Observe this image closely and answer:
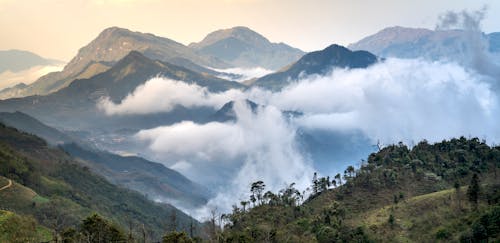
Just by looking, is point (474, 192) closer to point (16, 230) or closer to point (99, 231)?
point (99, 231)

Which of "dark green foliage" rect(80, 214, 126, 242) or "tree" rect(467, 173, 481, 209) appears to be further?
"dark green foliage" rect(80, 214, 126, 242)

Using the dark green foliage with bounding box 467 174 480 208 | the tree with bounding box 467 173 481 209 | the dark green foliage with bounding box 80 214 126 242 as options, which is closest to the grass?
the tree with bounding box 467 173 481 209

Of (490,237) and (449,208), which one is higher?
(449,208)

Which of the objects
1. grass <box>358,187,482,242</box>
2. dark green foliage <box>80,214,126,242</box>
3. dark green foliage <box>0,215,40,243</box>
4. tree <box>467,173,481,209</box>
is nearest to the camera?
dark green foliage <box>0,215,40,243</box>

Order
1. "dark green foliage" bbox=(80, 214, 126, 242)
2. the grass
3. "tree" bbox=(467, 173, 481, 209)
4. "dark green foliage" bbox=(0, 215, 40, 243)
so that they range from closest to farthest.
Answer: "dark green foliage" bbox=(0, 215, 40, 243)
"tree" bbox=(467, 173, 481, 209)
the grass
"dark green foliage" bbox=(80, 214, 126, 242)

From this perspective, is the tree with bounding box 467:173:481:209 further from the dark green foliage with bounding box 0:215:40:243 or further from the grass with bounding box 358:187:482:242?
the dark green foliage with bounding box 0:215:40:243

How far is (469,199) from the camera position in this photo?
162750 mm

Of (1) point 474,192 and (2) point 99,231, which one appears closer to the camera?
(1) point 474,192

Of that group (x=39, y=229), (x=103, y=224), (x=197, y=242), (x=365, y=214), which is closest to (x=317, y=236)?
(x=365, y=214)

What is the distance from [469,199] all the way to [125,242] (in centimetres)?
11499

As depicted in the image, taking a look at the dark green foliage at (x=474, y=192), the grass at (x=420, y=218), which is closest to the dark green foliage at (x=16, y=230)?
the grass at (x=420, y=218)

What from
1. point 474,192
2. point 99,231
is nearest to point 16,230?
point 99,231

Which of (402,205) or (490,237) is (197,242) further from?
(490,237)

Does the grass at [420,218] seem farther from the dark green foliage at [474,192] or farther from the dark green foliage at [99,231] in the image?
the dark green foliage at [99,231]
